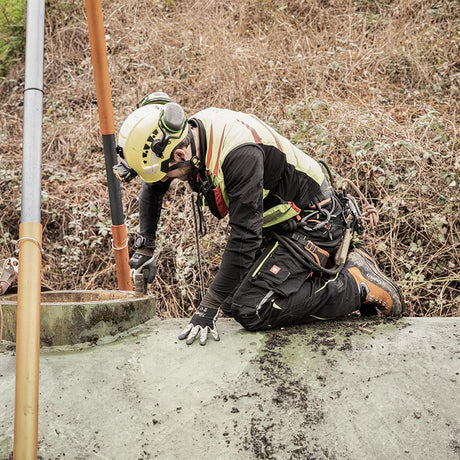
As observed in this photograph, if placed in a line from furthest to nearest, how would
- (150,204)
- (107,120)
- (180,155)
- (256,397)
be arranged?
(150,204) → (107,120) → (180,155) → (256,397)

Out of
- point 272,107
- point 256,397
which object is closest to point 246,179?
point 256,397

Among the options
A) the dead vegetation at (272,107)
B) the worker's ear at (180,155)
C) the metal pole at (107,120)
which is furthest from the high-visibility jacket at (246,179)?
the dead vegetation at (272,107)

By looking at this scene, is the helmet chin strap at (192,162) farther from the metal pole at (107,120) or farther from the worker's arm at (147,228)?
the metal pole at (107,120)

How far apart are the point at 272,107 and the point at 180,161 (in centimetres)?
348

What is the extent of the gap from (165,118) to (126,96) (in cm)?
454

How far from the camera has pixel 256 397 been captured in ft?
7.12

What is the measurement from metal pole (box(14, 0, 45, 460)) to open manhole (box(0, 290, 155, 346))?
3.20 ft

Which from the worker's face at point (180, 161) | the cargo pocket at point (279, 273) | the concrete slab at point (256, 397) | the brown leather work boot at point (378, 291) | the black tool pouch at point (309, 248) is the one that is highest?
the worker's face at point (180, 161)

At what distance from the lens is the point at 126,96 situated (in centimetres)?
670

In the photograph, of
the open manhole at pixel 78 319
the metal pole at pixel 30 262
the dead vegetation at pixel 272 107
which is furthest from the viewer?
the dead vegetation at pixel 272 107

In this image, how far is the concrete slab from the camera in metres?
1.95

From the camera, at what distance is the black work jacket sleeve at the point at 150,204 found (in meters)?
3.28

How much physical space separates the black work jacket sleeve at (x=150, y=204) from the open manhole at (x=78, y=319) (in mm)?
705

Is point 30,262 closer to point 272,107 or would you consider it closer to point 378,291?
point 378,291
